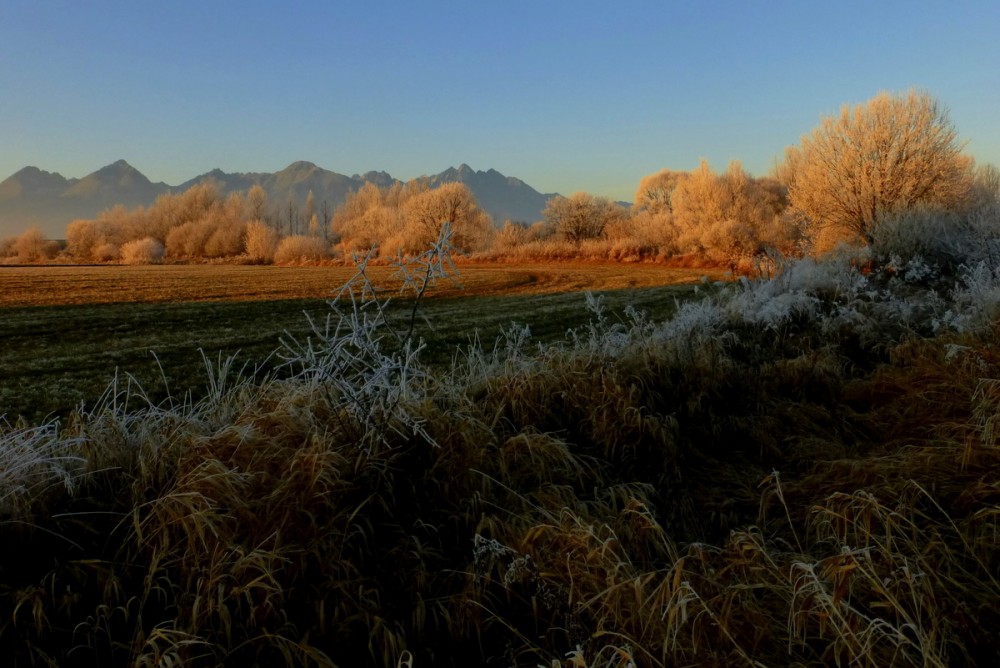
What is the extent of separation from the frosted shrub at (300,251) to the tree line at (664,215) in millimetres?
131

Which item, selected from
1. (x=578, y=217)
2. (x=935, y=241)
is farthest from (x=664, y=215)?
(x=935, y=241)

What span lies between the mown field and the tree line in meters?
3.97

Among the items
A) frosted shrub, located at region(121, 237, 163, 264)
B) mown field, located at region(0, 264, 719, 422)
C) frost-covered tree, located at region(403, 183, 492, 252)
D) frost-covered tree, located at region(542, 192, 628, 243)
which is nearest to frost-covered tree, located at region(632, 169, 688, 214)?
frost-covered tree, located at region(542, 192, 628, 243)

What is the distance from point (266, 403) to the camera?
3961 mm

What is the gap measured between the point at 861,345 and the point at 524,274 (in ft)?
Result: 71.1

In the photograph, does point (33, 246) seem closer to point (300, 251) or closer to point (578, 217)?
point (300, 251)

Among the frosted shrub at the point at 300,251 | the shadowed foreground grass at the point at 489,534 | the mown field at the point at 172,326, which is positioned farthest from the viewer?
the frosted shrub at the point at 300,251

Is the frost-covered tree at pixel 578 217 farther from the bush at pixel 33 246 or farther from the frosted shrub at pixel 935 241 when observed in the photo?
the bush at pixel 33 246

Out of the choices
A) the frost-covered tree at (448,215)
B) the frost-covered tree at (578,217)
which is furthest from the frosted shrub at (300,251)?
the frost-covered tree at (578,217)

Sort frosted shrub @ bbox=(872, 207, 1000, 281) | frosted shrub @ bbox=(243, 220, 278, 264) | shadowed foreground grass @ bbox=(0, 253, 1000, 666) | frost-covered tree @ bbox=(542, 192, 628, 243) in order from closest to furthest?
shadowed foreground grass @ bbox=(0, 253, 1000, 666) < frosted shrub @ bbox=(872, 207, 1000, 281) < frosted shrub @ bbox=(243, 220, 278, 264) < frost-covered tree @ bbox=(542, 192, 628, 243)

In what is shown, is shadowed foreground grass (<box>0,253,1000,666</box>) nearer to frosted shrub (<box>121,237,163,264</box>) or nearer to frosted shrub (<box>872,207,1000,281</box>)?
frosted shrub (<box>872,207,1000,281</box>)

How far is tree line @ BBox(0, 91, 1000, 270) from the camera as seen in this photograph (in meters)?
22.5

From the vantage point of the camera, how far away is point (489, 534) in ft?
10.2

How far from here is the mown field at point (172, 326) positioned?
7090 millimetres
